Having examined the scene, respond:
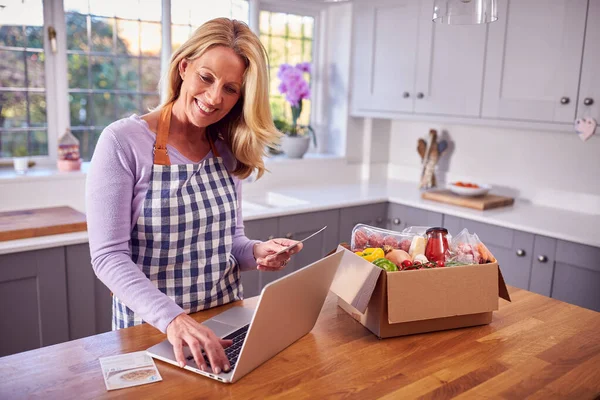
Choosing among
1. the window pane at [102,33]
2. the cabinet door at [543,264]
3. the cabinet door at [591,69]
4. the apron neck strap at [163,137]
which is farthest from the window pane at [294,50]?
the apron neck strap at [163,137]

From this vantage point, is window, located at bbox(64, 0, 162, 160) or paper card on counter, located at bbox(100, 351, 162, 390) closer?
paper card on counter, located at bbox(100, 351, 162, 390)

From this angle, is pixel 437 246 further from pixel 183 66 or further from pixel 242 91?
pixel 183 66

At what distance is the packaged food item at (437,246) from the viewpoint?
154 centimetres

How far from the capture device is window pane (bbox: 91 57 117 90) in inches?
123

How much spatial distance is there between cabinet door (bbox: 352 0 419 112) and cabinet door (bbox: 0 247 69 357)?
7.24 ft

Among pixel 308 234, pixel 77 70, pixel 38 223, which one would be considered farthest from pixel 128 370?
pixel 77 70

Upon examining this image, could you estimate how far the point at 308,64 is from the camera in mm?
3836

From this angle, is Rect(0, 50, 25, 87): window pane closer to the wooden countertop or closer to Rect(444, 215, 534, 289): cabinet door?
the wooden countertop

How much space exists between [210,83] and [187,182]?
0.28 metres

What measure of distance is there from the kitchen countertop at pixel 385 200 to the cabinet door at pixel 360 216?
0.04 metres

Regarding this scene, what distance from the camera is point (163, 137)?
1.56m

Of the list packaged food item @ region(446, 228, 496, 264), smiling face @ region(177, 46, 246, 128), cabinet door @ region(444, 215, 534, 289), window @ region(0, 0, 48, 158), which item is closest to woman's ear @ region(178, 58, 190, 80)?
smiling face @ region(177, 46, 246, 128)

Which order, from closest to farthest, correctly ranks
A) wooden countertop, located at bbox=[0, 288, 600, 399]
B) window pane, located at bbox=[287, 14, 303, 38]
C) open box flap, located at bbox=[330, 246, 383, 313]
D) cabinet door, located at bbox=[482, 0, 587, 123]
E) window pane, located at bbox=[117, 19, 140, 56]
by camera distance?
wooden countertop, located at bbox=[0, 288, 600, 399] → open box flap, located at bbox=[330, 246, 383, 313] → cabinet door, located at bbox=[482, 0, 587, 123] → window pane, located at bbox=[117, 19, 140, 56] → window pane, located at bbox=[287, 14, 303, 38]

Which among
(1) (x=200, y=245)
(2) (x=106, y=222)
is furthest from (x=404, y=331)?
(2) (x=106, y=222)
